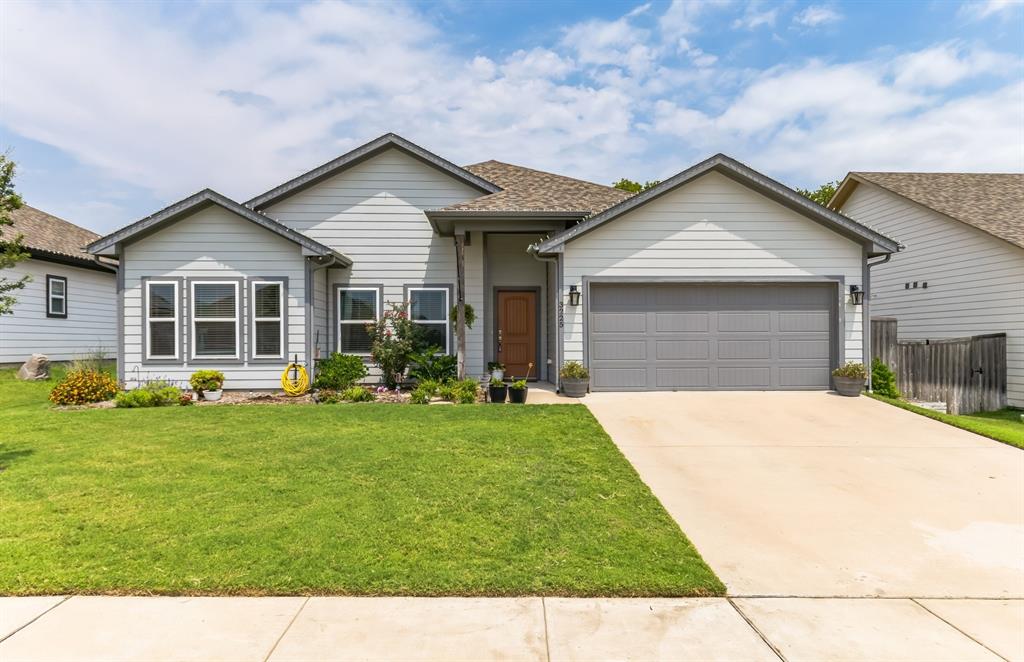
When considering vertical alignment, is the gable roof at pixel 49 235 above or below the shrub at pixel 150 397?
above

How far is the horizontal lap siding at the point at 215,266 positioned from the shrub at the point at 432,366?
247 cm

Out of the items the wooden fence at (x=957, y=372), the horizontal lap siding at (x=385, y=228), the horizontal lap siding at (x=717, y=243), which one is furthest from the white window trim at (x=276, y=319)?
the wooden fence at (x=957, y=372)

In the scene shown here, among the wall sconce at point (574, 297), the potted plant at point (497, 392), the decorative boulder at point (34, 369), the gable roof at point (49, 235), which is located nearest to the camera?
the potted plant at point (497, 392)

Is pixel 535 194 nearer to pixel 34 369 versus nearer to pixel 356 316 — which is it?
pixel 356 316

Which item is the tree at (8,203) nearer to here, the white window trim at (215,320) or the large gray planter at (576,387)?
the white window trim at (215,320)

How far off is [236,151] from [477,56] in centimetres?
822

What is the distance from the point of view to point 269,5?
9.18 m

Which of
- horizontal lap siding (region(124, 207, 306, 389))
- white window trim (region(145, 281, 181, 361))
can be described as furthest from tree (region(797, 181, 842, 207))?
white window trim (region(145, 281, 181, 361))

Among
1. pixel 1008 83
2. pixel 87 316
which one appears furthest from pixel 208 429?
pixel 1008 83

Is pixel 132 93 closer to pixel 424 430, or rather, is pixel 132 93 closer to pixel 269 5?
pixel 269 5

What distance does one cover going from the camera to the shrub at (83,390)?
10.0 m

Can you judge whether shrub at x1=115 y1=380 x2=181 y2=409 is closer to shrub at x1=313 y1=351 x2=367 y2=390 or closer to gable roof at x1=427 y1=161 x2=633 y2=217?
shrub at x1=313 y1=351 x2=367 y2=390

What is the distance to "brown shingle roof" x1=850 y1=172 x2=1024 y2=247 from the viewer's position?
41.7 ft

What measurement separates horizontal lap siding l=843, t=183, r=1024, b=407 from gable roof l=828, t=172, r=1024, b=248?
242mm
